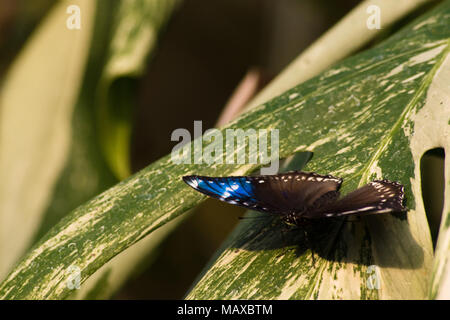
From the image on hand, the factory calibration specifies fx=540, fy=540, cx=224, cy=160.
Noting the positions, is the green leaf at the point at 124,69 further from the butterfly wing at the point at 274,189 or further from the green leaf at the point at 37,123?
the butterfly wing at the point at 274,189

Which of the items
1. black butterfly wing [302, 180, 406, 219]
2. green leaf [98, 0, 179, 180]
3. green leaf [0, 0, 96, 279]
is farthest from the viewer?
green leaf [0, 0, 96, 279]

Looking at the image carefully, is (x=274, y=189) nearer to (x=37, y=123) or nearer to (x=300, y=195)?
(x=300, y=195)

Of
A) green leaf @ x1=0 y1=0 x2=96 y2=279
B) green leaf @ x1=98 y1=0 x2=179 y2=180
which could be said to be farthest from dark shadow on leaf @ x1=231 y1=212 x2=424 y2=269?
green leaf @ x1=0 y1=0 x2=96 y2=279

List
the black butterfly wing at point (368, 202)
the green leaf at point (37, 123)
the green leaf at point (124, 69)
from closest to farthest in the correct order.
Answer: the black butterfly wing at point (368, 202) → the green leaf at point (124, 69) → the green leaf at point (37, 123)

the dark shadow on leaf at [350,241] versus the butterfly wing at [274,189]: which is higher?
the butterfly wing at [274,189]

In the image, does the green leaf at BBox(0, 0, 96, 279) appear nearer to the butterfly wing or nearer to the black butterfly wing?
the butterfly wing

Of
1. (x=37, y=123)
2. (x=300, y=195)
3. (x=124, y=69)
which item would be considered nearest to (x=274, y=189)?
(x=300, y=195)

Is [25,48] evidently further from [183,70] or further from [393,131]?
[183,70]

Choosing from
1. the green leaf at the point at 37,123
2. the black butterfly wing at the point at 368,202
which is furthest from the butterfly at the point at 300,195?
the green leaf at the point at 37,123
